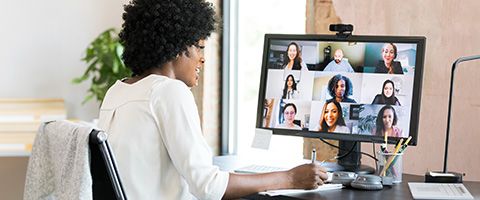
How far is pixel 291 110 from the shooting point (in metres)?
2.48

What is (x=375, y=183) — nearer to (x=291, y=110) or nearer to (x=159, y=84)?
(x=291, y=110)

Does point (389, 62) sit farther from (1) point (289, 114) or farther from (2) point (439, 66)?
(2) point (439, 66)

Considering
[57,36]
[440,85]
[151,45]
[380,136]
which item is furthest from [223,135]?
[151,45]

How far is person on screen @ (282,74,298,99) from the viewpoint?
2.47 metres

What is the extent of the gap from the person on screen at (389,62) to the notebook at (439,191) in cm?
34

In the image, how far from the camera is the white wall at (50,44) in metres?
4.09

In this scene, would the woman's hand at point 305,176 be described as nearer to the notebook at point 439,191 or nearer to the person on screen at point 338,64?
the notebook at point 439,191

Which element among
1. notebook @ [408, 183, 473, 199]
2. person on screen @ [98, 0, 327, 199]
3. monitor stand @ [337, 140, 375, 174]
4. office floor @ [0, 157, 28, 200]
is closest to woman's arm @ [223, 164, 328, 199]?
person on screen @ [98, 0, 327, 199]

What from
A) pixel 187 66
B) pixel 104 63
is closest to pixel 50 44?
pixel 104 63

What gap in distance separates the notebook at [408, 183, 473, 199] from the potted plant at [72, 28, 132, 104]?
2.08m

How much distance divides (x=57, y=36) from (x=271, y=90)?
196 centimetres

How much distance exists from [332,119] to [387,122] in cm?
18

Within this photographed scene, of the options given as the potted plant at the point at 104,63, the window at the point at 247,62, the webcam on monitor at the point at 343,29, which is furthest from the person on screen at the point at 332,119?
the potted plant at the point at 104,63

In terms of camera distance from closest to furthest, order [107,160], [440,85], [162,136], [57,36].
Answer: [107,160] < [162,136] < [440,85] < [57,36]
